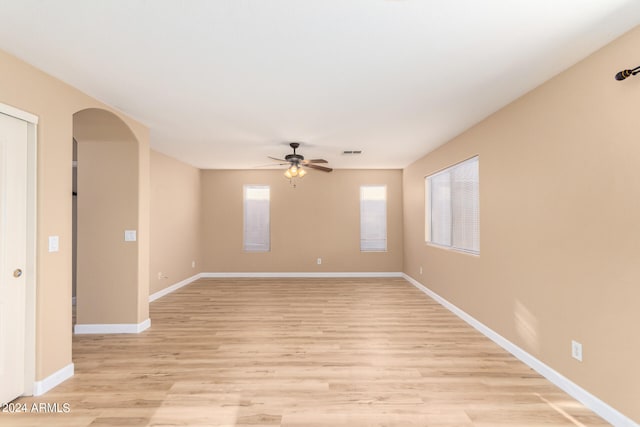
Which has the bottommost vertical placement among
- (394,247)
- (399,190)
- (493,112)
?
(394,247)

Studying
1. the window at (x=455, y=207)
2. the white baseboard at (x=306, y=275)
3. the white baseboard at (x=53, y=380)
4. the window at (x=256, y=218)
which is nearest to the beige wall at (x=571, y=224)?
the window at (x=455, y=207)

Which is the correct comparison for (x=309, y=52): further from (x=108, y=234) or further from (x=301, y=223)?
(x=301, y=223)

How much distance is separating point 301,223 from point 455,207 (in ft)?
12.0

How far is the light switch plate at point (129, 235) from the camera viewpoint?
379cm

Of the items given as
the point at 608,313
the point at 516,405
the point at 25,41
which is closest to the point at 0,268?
Answer: the point at 25,41

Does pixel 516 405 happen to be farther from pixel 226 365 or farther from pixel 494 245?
pixel 226 365

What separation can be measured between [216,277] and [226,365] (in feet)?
15.2

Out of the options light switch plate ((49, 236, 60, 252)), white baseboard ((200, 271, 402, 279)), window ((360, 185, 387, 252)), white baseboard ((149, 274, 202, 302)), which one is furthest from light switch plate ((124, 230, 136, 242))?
window ((360, 185, 387, 252))

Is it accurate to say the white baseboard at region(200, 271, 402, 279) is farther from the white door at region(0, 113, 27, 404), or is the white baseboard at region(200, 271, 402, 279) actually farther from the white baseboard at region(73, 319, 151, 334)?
the white door at region(0, 113, 27, 404)

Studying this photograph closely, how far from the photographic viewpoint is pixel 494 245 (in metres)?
3.55

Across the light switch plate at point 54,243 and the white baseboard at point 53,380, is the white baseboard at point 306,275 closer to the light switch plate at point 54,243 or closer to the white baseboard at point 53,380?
the white baseboard at point 53,380

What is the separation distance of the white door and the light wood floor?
29 centimetres

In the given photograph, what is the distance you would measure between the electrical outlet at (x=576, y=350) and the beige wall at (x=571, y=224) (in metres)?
0.04

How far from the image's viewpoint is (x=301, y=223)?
7.46 m
